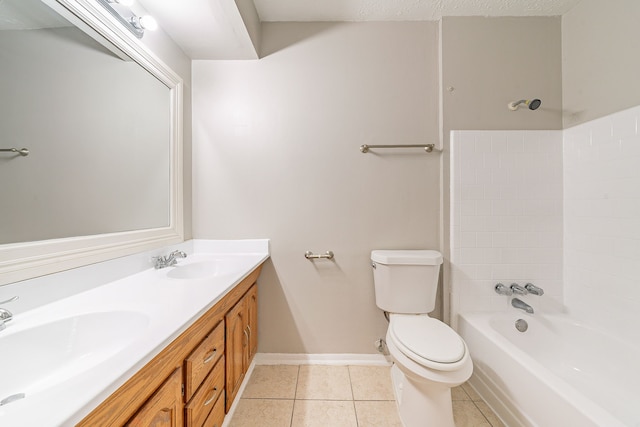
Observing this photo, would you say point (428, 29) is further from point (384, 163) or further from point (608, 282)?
point (608, 282)

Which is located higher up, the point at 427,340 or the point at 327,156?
the point at 327,156

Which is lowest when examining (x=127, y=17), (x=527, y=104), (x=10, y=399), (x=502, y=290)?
(x=502, y=290)

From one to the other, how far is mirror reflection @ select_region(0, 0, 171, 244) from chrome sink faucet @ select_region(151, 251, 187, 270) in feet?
0.64

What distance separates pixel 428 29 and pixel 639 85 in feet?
3.86

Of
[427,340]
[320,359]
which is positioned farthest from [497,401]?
[320,359]

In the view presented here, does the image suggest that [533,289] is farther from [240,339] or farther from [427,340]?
[240,339]

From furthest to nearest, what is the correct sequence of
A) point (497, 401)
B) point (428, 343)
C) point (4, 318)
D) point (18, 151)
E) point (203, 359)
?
point (497, 401), point (428, 343), point (203, 359), point (18, 151), point (4, 318)

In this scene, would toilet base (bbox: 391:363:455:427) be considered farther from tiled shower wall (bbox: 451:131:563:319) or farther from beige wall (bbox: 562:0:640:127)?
beige wall (bbox: 562:0:640:127)

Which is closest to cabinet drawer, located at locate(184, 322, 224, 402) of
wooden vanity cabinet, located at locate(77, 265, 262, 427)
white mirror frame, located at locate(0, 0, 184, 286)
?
wooden vanity cabinet, located at locate(77, 265, 262, 427)

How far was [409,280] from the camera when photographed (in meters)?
1.50

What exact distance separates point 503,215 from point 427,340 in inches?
41.6

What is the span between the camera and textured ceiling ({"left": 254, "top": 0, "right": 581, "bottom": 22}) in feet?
4.99

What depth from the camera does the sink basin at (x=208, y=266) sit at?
1323 millimetres

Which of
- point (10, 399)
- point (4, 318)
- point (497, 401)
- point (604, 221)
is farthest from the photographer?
point (604, 221)
